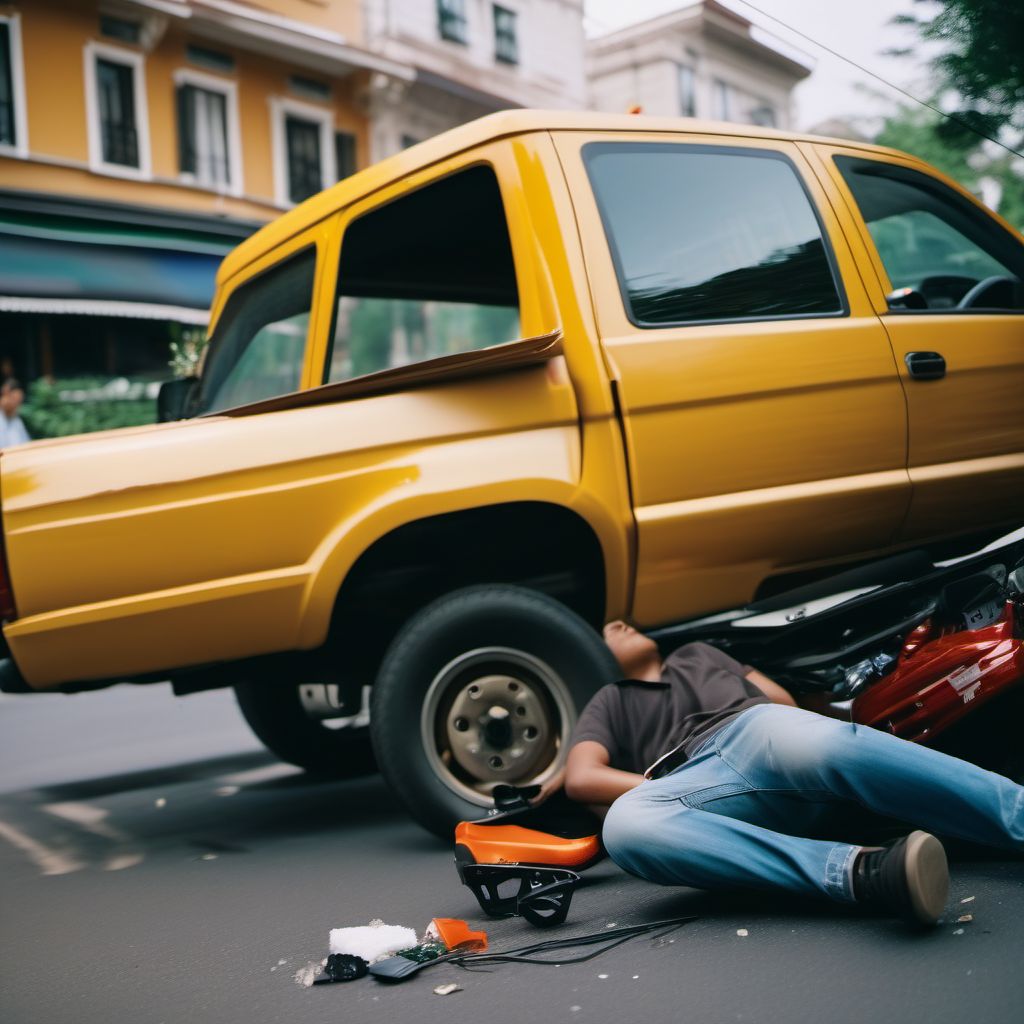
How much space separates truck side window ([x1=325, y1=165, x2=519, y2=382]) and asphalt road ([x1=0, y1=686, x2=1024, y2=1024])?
168 centimetres

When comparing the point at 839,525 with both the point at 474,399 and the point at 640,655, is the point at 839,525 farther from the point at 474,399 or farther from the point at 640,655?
the point at 474,399

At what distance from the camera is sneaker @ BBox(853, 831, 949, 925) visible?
271 centimetres

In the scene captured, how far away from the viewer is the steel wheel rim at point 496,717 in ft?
12.9

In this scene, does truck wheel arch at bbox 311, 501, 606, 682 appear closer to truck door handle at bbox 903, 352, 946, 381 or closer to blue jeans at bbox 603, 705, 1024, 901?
blue jeans at bbox 603, 705, 1024, 901

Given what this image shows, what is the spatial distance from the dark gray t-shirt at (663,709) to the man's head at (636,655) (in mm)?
160

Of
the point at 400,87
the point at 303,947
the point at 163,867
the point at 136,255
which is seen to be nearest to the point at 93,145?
the point at 136,255

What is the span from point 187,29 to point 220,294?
46.7 feet

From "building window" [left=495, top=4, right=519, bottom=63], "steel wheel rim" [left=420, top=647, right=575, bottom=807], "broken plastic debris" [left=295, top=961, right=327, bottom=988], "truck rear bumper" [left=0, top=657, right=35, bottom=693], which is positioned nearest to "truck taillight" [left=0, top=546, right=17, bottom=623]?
"truck rear bumper" [left=0, top=657, right=35, bottom=693]

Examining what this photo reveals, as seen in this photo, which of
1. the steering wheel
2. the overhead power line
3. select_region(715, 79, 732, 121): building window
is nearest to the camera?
the overhead power line

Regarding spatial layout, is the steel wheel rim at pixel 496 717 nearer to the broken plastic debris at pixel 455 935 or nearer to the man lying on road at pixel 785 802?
the man lying on road at pixel 785 802

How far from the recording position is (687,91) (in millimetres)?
27562

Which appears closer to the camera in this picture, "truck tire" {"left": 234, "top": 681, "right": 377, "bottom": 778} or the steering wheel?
the steering wheel

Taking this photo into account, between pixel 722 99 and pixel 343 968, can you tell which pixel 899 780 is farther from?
pixel 722 99

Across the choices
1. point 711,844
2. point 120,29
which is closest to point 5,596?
point 711,844
